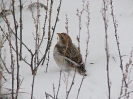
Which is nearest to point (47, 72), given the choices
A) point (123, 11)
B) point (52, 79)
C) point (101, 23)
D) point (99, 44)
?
point (52, 79)

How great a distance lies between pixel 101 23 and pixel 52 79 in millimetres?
2232

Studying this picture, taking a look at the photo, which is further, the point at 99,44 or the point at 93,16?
the point at 93,16

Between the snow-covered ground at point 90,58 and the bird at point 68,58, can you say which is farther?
the bird at point 68,58

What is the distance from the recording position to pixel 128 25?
641 centimetres

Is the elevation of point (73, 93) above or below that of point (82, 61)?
below

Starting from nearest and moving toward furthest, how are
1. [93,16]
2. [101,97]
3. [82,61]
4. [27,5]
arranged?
1. [101,97]
2. [82,61]
3. [93,16]
4. [27,5]

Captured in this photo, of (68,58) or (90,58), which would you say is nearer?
(68,58)

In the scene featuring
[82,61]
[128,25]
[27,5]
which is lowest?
[82,61]

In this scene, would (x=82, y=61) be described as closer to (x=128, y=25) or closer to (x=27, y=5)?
(x=128, y=25)

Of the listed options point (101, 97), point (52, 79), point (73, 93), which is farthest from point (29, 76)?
point (101, 97)

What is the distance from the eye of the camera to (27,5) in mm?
7336

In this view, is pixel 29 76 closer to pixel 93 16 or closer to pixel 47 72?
pixel 47 72

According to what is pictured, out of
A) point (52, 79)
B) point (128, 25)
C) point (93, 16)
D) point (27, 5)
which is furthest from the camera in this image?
point (27, 5)

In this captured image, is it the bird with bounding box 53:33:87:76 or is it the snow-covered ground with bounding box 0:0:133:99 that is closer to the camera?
the snow-covered ground with bounding box 0:0:133:99
